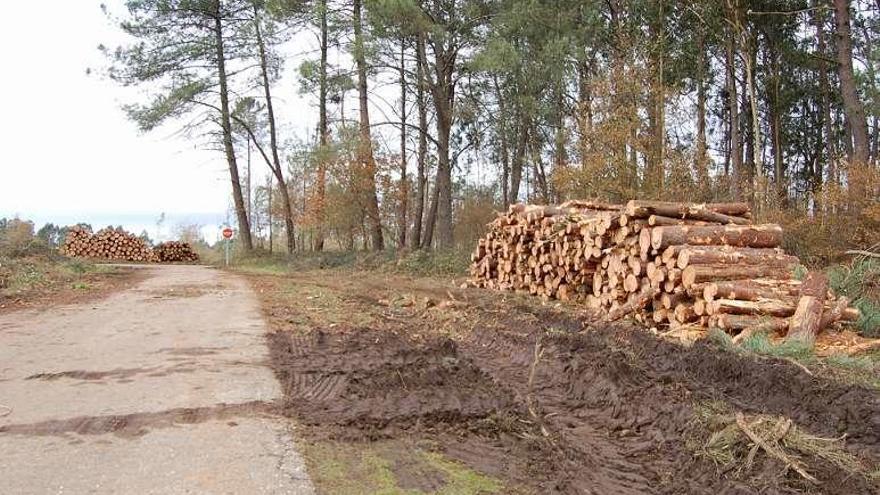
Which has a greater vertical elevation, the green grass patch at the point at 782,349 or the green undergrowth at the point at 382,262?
the green undergrowth at the point at 382,262

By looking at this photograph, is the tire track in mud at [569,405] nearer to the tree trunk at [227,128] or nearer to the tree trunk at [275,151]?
the tree trunk at [275,151]

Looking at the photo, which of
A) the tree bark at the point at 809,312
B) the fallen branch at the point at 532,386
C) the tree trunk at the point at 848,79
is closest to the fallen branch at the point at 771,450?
the fallen branch at the point at 532,386

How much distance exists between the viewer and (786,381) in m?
5.20

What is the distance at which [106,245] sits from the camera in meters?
33.3

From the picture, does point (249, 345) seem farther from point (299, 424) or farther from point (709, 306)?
point (709, 306)

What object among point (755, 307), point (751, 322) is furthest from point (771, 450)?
point (755, 307)

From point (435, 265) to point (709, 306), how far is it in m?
11.8

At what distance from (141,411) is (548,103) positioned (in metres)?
17.8

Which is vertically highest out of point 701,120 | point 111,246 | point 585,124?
point 701,120

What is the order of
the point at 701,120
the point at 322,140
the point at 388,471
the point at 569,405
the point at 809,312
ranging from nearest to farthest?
1. the point at 388,471
2. the point at 569,405
3. the point at 809,312
4. the point at 701,120
5. the point at 322,140

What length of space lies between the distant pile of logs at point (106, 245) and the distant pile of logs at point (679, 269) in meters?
27.9

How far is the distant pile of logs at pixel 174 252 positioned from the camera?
34.3 meters

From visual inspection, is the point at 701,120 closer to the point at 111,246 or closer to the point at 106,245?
the point at 111,246

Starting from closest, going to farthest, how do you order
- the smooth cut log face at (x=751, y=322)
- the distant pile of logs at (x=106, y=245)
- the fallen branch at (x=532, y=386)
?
1. the fallen branch at (x=532, y=386)
2. the smooth cut log face at (x=751, y=322)
3. the distant pile of logs at (x=106, y=245)
